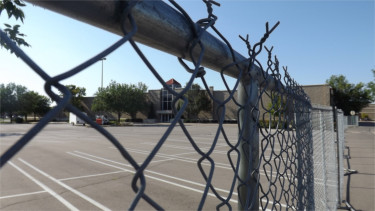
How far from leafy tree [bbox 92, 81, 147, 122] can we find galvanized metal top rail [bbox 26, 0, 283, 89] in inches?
1929

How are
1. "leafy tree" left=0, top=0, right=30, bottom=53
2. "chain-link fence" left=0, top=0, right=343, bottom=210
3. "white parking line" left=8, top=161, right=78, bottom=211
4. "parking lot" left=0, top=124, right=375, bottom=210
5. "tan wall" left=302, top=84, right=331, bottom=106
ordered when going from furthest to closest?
1. "tan wall" left=302, top=84, right=331, bottom=106
2. "parking lot" left=0, top=124, right=375, bottom=210
3. "white parking line" left=8, top=161, right=78, bottom=211
4. "leafy tree" left=0, top=0, right=30, bottom=53
5. "chain-link fence" left=0, top=0, right=343, bottom=210

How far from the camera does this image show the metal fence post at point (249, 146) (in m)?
1.22

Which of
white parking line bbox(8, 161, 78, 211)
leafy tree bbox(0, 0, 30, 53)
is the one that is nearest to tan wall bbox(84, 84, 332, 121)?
white parking line bbox(8, 161, 78, 211)

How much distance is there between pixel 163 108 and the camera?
54.5m

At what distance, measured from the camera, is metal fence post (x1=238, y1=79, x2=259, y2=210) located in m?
1.22

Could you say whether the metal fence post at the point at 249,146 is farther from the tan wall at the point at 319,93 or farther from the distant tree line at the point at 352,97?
the distant tree line at the point at 352,97

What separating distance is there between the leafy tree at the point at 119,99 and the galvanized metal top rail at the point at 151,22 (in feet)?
161

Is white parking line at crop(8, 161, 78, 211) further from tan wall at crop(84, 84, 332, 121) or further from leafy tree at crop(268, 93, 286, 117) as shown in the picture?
tan wall at crop(84, 84, 332, 121)

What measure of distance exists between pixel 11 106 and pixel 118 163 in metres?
60.8

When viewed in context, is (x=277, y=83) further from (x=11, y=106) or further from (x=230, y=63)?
(x=11, y=106)

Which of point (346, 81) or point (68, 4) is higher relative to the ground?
point (346, 81)

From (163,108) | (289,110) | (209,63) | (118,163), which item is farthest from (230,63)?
(163,108)

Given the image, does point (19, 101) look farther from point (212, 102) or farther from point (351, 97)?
point (351, 97)

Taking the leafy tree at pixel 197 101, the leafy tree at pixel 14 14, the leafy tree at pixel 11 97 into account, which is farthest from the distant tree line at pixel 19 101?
the leafy tree at pixel 14 14
